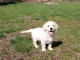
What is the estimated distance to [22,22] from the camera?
1392 centimetres

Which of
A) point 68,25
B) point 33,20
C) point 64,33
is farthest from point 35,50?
point 33,20

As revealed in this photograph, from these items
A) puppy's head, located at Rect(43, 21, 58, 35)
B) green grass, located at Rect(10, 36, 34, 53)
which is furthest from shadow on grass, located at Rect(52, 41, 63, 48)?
puppy's head, located at Rect(43, 21, 58, 35)

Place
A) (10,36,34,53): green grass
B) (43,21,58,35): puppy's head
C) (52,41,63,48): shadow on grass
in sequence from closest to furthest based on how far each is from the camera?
1. (43,21,58,35): puppy's head
2. (10,36,34,53): green grass
3. (52,41,63,48): shadow on grass

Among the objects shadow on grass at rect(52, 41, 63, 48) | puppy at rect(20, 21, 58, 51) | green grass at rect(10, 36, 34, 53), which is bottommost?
shadow on grass at rect(52, 41, 63, 48)

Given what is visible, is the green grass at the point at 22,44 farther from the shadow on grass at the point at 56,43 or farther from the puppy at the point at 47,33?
the shadow on grass at the point at 56,43

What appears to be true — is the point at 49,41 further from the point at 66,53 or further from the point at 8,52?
the point at 8,52

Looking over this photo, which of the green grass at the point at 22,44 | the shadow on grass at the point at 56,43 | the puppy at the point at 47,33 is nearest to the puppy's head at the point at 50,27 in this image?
the puppy at the point at 47,33

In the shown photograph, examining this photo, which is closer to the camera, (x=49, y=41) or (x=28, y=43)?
(x=49, y=41)

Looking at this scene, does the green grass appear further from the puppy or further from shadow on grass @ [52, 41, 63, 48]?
shadow on grass @ [52, 41, 63, 48]

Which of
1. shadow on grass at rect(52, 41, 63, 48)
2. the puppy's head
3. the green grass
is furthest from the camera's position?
shadow on grass at rect(52, 41, 63, 48)

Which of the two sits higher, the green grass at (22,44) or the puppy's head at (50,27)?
the puppy's head at (50,27)

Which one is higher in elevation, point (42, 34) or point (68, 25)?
point (42, 34)

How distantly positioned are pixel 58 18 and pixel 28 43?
662 centimetres

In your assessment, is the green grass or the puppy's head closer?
the puppy's head
